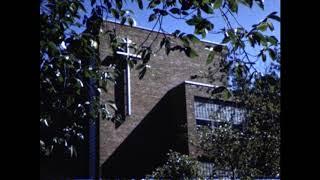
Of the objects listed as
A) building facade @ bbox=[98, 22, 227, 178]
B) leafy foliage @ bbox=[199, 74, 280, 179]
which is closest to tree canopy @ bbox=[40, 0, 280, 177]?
leafy foliage @ bbox=[199, 74, 280, 179]

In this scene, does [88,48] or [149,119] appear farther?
[149,119]

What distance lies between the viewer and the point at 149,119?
93.0ft

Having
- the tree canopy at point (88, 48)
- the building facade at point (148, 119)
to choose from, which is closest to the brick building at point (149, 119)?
the building facade at point (148, 119)

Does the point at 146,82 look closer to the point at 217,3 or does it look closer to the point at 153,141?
the point at 153,141

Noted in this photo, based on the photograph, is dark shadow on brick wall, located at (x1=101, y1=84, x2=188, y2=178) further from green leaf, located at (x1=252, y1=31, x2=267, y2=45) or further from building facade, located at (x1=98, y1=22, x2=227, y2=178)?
green leaf, located at (x1=252, y1=31, x2=267, y2=45)

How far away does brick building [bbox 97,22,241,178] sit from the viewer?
26.2 metres

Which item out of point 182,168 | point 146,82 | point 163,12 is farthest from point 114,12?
point 146,82

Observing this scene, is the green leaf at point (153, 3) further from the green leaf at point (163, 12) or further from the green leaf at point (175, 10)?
the green leaf at point (175, 10)

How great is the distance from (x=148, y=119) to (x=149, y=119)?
7 centimetres

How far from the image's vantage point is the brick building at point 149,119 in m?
26.2
